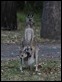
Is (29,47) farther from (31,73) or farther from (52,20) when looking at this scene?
(52,20)

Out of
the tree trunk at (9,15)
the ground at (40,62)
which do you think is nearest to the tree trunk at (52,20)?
the ground at (40,62)

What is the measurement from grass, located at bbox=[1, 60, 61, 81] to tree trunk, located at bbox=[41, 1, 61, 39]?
5738 millimetres

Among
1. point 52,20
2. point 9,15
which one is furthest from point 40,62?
point 9,15

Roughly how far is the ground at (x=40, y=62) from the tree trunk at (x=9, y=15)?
2562mm

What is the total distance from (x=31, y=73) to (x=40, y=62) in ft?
4.49

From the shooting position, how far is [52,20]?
1645 cm

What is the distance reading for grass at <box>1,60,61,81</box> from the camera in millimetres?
9055

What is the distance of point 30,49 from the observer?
9477 mm

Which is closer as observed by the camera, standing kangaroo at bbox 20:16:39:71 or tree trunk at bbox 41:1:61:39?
standing kangaroo at bbox 20:16:39:71

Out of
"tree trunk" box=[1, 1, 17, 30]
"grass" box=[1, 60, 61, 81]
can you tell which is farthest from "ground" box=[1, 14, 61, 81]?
"tree trunk" box=[1, 1, 17, 30]

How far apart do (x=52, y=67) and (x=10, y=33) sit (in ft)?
26.3

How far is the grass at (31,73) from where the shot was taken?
9.05 meters

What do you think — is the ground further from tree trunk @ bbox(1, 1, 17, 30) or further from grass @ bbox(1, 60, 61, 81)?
tree trunk @ bbox(1, 1, 17, 30)

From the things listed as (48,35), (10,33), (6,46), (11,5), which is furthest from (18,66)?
(11,5)
